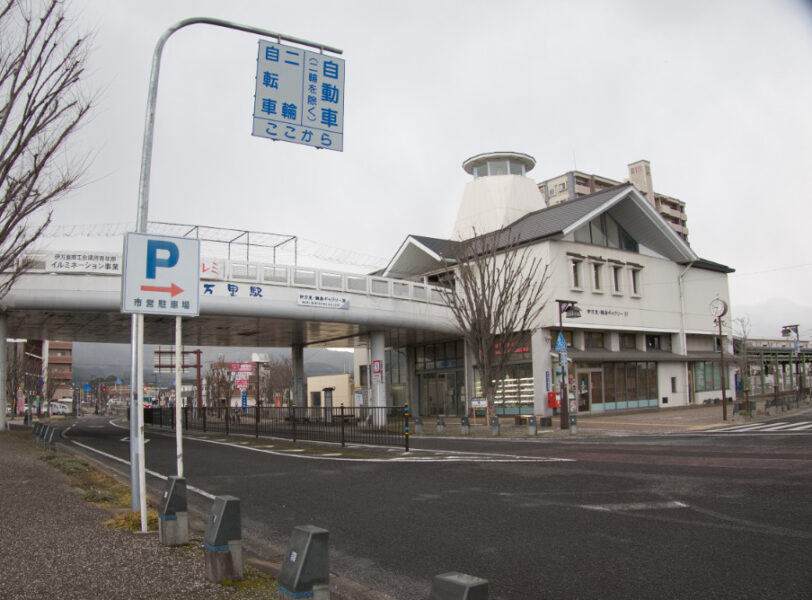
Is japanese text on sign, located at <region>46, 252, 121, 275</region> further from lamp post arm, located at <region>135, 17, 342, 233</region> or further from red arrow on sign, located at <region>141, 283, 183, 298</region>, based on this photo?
red arrow on sign, located at <region>141, 283, 183, 298</region>

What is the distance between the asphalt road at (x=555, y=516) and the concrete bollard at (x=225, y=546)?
3.80 feet

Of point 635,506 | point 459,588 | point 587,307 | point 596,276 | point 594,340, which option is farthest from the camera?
point 596,276

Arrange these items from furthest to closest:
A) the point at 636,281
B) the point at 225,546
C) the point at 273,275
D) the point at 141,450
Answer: the point at 636,281 < the point at 273,275 < the point at 141,450 < the point at 225,546

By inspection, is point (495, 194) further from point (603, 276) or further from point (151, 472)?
point (151, 472)

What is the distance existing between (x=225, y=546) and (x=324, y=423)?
50.0 feet

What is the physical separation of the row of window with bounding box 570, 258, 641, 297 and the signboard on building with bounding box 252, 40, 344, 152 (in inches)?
998

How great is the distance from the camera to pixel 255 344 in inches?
1683

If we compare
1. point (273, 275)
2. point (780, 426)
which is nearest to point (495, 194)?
point (273, 275)

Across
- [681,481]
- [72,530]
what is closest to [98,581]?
[72,530]

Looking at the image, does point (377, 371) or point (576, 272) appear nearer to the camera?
point (377, 371)

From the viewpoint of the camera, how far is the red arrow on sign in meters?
6.82

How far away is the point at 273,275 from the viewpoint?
2677 cm

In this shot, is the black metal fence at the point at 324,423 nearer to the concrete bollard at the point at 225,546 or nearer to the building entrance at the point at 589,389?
the concrete bollard at the point at 225,546

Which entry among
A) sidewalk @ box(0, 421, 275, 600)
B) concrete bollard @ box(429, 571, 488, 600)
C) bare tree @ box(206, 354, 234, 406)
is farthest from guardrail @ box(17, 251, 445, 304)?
bare tree @ box(206, 354, 234, 406)
